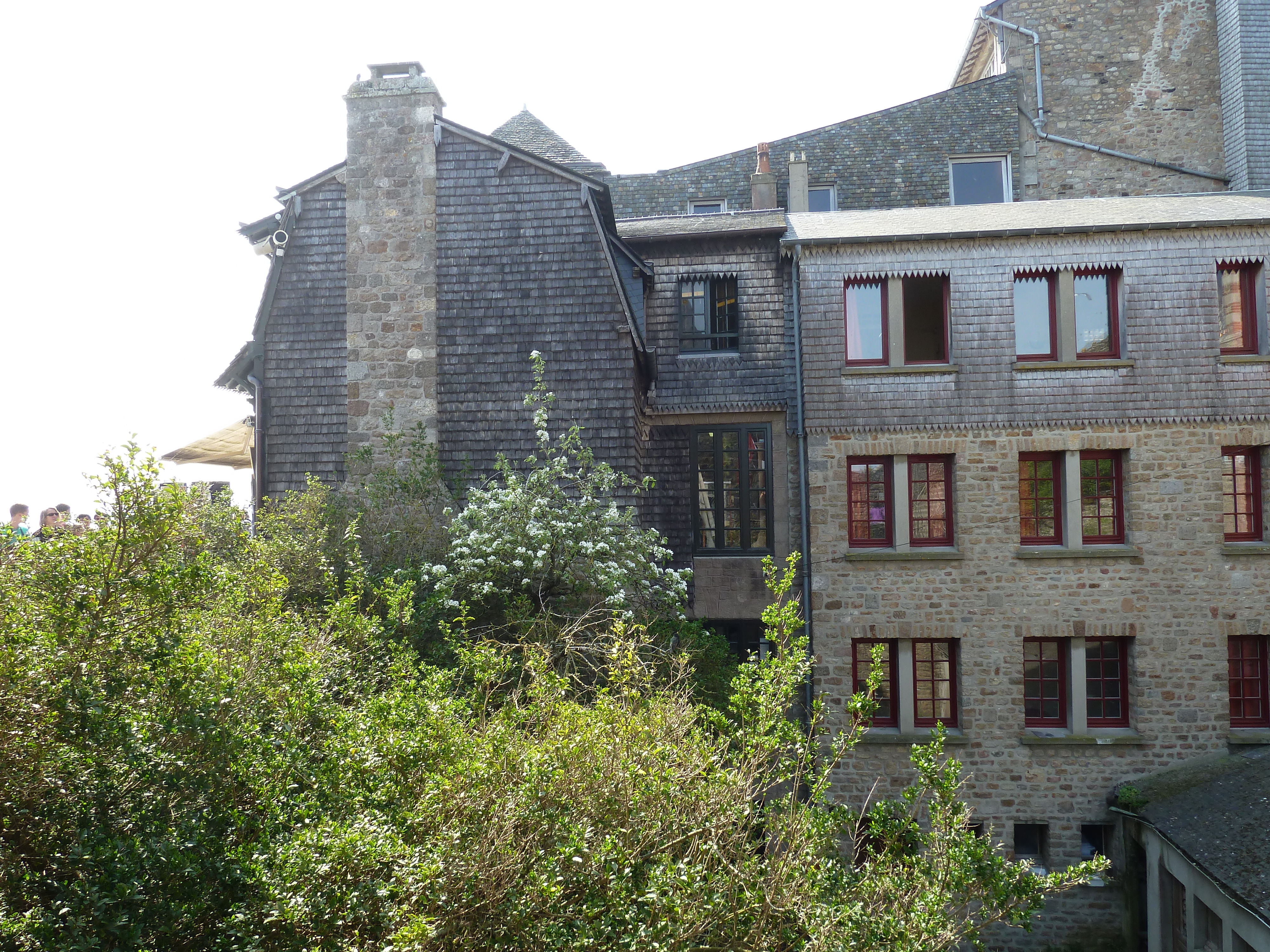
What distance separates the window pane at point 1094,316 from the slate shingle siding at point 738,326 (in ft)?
15.0

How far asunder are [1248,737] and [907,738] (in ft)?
16.3

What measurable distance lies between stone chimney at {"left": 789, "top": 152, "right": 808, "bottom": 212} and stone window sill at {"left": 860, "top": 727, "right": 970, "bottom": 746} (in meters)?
11.4

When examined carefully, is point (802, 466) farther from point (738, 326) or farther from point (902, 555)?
point (738, 326)

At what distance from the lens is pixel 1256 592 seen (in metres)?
13.8

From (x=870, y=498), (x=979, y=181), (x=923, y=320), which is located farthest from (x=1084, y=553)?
(x=979, y=181)

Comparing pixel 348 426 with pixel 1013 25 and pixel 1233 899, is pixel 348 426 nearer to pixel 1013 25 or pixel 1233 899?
pixel 1233 899

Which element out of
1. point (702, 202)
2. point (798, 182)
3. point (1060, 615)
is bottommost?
point (1060, 615)

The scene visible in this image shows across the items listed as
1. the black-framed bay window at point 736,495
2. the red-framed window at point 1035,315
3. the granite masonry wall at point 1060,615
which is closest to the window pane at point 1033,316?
the red-framed window at point 1035,315

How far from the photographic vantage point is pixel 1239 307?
47.1ft

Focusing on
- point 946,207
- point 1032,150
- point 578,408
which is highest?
point 1032,150

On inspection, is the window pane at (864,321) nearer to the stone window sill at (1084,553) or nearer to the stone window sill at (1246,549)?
the stone window sill at (1084,553)

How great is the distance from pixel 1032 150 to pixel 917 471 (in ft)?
38.0

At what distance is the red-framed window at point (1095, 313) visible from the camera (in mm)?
14422

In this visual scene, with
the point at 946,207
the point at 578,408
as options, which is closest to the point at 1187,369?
the point at 946,207
